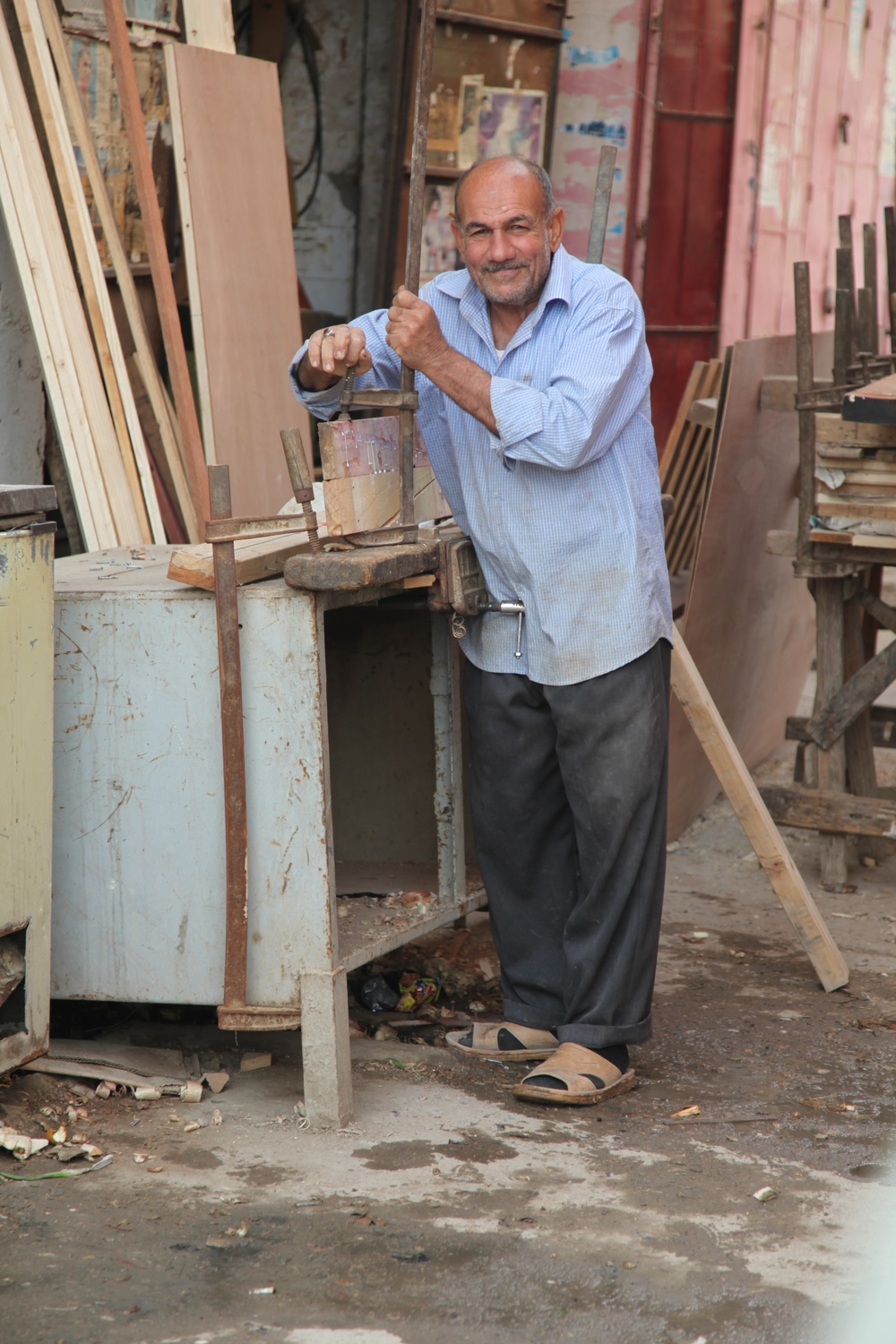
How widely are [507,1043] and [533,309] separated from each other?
157 centimetres

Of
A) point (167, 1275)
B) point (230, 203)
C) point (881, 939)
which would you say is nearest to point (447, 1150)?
point (167, 1275)

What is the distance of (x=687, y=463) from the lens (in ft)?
16.3

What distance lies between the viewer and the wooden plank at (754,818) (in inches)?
135

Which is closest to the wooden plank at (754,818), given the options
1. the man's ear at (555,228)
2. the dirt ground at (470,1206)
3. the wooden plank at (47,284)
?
the dirt ground at (470,1206)

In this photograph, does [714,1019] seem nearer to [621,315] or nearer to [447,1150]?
[447,1150]

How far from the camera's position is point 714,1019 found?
349 cm

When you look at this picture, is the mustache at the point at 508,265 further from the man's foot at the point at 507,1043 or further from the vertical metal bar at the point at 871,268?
the vertical metal bar at the point at 871,268

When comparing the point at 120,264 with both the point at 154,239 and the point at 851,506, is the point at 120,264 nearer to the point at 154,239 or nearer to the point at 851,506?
the point at 154,239

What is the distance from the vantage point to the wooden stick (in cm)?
361

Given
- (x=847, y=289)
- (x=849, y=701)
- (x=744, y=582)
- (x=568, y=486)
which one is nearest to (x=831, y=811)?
(x=849, y=701)

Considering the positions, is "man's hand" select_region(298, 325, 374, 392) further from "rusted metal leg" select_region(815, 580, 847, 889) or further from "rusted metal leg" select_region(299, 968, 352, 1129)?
"rusted metal leg" select_region(815, 580, 847, 889)

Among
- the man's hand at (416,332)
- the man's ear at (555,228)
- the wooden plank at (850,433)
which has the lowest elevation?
the wooden plank at (850,433)

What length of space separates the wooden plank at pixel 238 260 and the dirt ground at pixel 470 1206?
5.44 ft

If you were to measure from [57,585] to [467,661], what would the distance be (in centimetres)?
89
